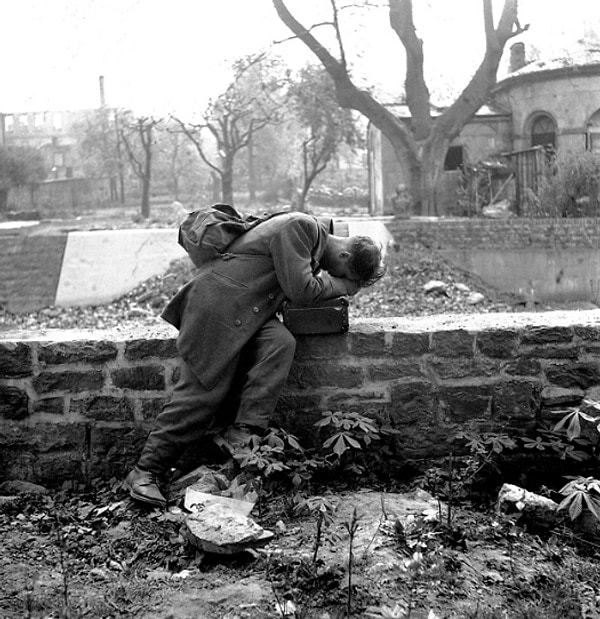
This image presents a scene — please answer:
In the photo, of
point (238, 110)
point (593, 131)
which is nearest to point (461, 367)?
point (238, 110)

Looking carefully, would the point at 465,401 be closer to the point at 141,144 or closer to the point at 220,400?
the point at 220,400

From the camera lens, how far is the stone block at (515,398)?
13.9ft

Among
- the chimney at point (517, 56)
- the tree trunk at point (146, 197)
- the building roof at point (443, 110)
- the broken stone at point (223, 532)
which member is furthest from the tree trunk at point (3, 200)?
the broken stone at point (223, 532)

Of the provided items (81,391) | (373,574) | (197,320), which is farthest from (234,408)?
(373,574)

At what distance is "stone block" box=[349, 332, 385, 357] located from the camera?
4137 mm

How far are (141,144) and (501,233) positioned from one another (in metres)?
13.3

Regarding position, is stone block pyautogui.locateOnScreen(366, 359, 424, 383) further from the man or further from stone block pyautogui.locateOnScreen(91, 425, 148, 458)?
stone block pyautogui.locateOnScreen(91, 425, 148, 458)

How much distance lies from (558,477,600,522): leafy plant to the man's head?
4.57 ft

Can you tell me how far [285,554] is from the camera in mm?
3049

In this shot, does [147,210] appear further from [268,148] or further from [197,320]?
[197,320]

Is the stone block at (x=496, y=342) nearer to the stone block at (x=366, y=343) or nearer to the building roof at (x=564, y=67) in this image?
the stone block at (x=366, y=343)

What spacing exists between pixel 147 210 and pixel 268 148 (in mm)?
7140

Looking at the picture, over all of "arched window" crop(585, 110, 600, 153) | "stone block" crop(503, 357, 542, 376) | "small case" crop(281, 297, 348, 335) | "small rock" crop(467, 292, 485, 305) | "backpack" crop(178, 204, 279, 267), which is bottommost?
"small rock" crop(467, 292, 485, 305)

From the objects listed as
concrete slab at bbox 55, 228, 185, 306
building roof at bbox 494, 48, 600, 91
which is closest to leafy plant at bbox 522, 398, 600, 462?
concrete slab at bbox 55, 228, 185, 306
